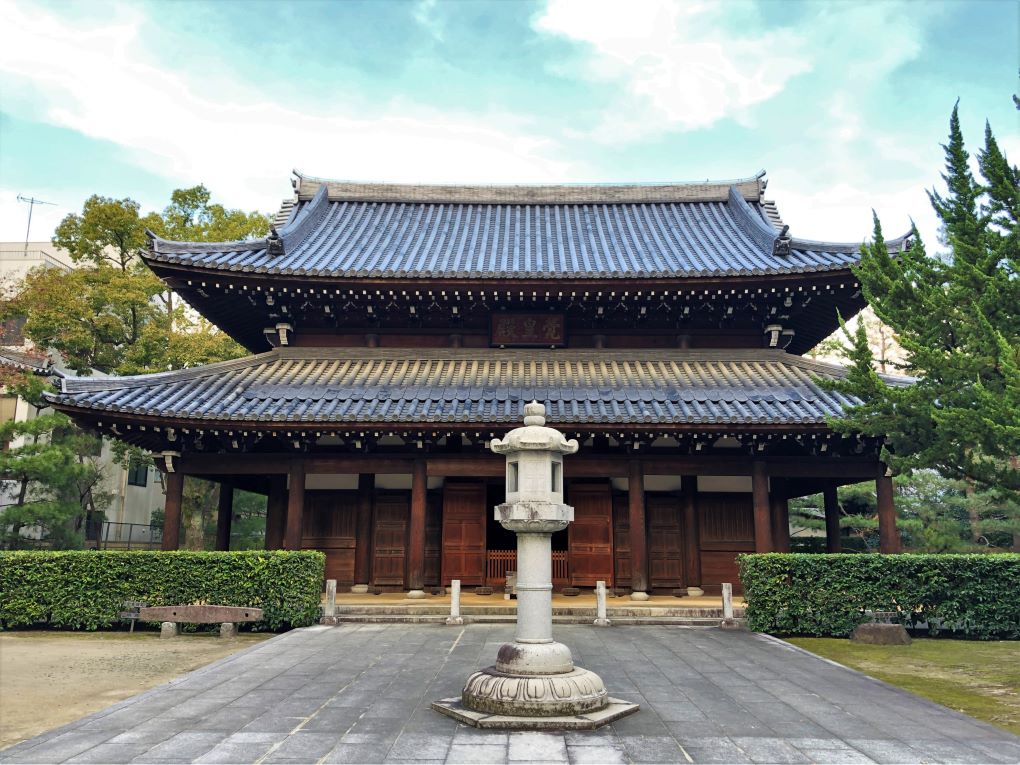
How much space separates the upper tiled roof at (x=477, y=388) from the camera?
14203 millimetres

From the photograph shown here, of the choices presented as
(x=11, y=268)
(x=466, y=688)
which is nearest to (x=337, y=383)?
(x=466, y=688)

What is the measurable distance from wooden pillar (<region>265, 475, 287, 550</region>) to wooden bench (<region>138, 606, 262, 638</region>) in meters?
4.69

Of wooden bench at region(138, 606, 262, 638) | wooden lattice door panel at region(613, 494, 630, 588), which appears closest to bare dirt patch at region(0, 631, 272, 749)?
wooden bench at region(138, 606, 262, 638)


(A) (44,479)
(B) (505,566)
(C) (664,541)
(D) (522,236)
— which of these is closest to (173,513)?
(B) (505,566)

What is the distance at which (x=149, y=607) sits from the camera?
12938 millimetres

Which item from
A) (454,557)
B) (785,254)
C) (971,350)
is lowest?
(454,557)

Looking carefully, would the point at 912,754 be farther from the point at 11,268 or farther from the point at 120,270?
the point at 11,268

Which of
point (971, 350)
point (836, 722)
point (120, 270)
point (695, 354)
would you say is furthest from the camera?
point (120, 270)

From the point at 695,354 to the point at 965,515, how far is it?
708 inches

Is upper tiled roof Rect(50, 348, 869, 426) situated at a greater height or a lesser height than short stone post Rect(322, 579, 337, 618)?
greater

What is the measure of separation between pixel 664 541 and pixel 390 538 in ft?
22.8

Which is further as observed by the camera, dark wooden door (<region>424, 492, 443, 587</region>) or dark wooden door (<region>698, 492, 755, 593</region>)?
dark wooden door (<region>424, 492, 443, 587</region>)

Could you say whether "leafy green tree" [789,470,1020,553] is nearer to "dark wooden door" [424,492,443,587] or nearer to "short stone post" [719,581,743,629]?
"short stone post" [719,581,743,629]

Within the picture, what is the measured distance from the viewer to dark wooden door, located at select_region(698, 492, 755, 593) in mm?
16656
